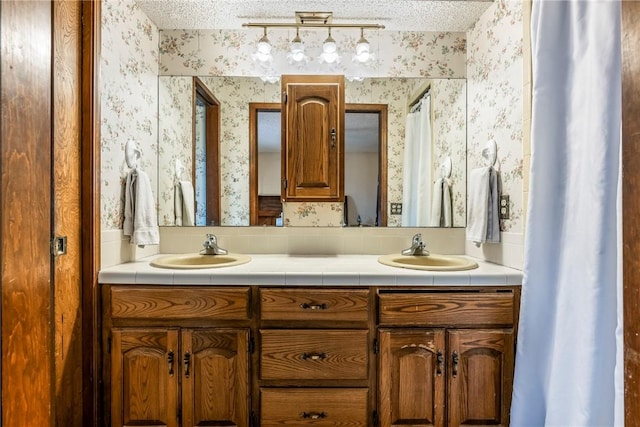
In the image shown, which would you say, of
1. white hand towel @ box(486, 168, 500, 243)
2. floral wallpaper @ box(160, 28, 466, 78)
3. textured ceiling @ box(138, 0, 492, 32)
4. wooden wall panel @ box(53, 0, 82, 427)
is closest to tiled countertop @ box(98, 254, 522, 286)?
wooden wall panel @ box(53, 0, 82, 427)

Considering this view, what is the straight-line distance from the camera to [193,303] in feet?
4.53

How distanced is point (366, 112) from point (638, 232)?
1629 millimetres

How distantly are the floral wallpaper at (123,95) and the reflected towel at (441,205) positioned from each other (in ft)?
5.40

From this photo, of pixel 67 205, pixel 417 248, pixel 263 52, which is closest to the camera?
pixel 67 205

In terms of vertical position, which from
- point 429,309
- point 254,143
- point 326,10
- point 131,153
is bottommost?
point 429,309

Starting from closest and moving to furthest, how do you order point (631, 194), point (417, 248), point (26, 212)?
point (631, 194), point (26, 212), point (417, 248)

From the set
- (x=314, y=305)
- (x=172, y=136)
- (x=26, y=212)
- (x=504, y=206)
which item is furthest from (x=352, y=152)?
(x=26, y=212)

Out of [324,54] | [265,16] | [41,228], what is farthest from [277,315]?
[265,16]

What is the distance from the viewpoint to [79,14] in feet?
4.49

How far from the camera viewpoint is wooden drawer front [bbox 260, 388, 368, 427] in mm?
1381

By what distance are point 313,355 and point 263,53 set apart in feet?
5.34

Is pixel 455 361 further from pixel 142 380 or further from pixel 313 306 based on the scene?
pixel 142 380

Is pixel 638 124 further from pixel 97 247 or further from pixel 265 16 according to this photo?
pixel 265 16

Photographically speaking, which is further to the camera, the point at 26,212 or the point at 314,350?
the point at 314,350
